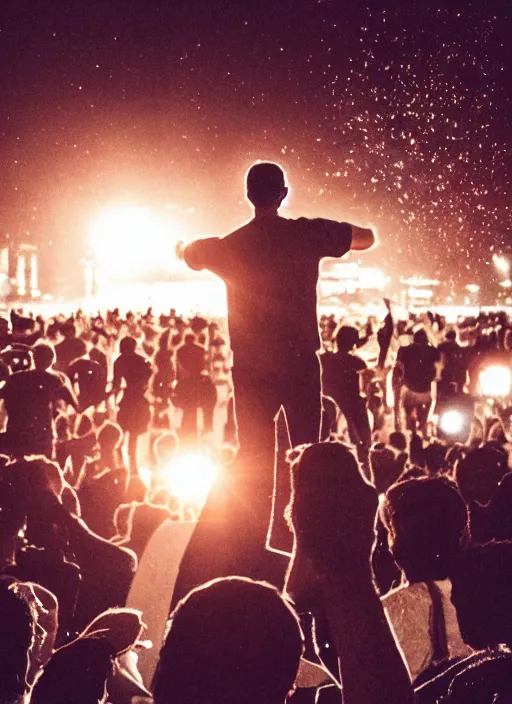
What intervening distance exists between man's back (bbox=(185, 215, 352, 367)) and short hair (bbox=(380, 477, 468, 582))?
1299mm

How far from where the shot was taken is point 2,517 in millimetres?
2775

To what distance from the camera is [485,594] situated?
1865mm

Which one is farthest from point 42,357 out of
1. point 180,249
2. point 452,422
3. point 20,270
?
point 20,270

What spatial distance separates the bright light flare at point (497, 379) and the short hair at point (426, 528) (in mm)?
6735

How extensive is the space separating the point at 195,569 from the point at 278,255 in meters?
1.62

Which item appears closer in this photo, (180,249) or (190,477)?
(180,249)

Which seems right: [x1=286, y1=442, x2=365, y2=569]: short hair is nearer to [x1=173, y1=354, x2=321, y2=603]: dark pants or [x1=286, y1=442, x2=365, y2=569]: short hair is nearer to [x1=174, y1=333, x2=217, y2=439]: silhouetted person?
[x1=173, y1=354, x2=321, y2=603]: dark pants

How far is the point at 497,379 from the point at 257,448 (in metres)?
5.97

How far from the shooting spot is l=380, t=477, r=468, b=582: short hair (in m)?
1.93

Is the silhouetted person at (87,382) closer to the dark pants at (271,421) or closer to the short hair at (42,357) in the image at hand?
the short hair at (42,357)

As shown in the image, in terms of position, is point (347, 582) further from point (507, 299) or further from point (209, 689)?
point (507, 299)

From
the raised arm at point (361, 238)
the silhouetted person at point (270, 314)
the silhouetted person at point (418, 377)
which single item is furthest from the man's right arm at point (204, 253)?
the silhouetted person at point (418, 377)

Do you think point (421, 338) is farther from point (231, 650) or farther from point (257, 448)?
point (231, 650)

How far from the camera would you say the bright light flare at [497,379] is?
834 cm
